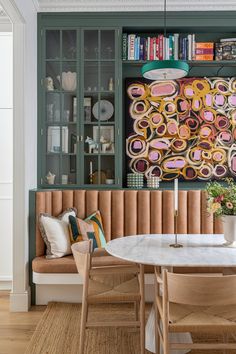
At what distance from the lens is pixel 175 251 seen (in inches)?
95.6

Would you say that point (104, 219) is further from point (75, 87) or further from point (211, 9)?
point (211, 9)

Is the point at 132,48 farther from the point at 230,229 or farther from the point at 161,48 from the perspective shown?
the point at 230,229

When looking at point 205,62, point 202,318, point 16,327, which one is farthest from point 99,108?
point 202,318

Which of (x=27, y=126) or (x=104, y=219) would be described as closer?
(x=27, y=126)

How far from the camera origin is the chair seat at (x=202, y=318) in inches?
77.9

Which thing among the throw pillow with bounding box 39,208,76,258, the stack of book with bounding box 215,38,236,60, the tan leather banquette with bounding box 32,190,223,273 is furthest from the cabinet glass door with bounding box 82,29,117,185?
the stack of book with bounding box 215,38,236,60

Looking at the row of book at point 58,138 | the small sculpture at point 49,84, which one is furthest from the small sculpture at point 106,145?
the small sculpture at point 49,84

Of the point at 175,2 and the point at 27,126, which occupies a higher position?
the point at 175,2

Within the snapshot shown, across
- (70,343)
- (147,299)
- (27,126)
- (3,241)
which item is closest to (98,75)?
(27,126)

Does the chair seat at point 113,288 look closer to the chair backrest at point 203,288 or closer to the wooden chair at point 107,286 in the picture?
the wooden chair at point 107,286

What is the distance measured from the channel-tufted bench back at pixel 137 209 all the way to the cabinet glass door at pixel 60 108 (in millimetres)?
260

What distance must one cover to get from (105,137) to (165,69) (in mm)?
1406

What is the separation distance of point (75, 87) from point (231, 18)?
1716 millimetres

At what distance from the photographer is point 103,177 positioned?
156 inches
